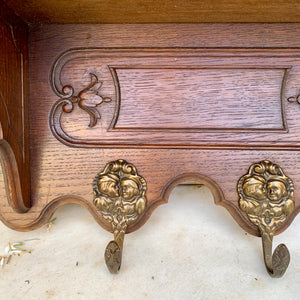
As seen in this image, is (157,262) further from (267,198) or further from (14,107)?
(14,107)

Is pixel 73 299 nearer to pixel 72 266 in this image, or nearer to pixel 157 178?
pixel 72 266

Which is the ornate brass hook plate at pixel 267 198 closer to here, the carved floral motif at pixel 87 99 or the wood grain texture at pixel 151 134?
the wood grain texture at pixel 151 134

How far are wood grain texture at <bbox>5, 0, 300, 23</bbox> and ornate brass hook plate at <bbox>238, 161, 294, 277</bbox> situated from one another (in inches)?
10.8

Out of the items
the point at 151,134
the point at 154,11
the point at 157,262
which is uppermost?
the point at 154,11

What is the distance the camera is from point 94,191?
1.87 feet

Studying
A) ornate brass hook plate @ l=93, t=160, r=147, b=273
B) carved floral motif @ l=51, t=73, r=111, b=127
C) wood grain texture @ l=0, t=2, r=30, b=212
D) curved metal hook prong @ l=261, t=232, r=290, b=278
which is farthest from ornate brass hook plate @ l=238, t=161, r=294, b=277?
wood grain texture @ l=0, t=2, r=30, b=212

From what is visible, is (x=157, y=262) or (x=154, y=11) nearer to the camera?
(x=154, y=11)

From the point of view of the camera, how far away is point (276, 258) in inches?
20.8

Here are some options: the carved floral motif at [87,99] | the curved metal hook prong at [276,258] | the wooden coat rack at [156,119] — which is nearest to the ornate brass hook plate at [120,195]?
the wooden coat rack at [156,119]

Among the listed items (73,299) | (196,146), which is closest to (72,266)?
(73,299)

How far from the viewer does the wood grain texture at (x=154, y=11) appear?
0.46 meters

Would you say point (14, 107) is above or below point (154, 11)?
below

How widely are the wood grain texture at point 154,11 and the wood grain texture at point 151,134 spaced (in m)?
0.02

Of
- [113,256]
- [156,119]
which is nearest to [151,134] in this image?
[156,119]
